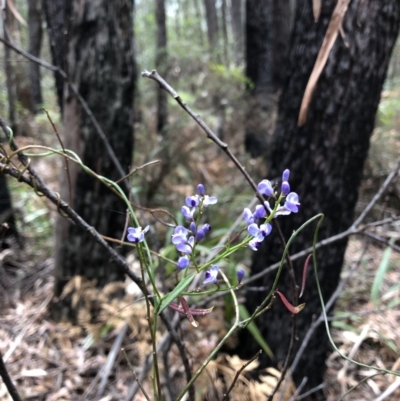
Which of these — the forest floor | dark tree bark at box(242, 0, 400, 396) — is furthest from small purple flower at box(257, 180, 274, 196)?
dark tree bark at box(242, 0, 400, 396)

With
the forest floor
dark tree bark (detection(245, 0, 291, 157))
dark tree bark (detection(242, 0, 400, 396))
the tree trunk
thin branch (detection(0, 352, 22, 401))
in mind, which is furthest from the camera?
dark tree bark (detection(245, 0, 291, 157))

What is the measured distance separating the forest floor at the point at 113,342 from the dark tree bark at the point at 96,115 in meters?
0.18

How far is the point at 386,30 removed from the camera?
1607 millimetres

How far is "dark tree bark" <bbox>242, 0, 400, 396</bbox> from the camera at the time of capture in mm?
1613

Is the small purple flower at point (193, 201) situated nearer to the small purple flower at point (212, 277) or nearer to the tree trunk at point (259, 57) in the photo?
the small purple flower at point (212, 277)

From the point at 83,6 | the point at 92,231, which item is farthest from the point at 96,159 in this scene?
the point at 92,231

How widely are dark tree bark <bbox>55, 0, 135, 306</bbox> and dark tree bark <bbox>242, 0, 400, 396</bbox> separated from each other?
0.93 m

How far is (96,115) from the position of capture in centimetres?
223

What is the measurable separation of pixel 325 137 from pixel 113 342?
165 cm

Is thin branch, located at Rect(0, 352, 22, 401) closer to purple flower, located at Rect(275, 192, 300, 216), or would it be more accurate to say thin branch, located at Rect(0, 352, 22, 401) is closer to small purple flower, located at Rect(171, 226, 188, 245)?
small purple flower, located at Rect(171, 226, 188, 245)

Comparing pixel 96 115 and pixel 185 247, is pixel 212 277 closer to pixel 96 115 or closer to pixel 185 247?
pixel 185 247

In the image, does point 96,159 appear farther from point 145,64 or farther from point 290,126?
point 145,64

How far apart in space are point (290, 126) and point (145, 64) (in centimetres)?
448

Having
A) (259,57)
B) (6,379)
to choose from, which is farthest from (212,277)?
(259,57)
